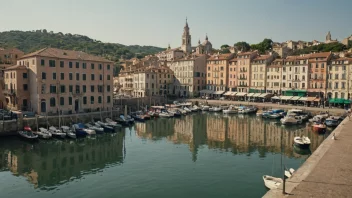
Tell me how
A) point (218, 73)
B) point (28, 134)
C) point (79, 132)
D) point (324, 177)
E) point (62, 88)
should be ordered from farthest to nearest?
1. point (218, 73)
2. point (62, 88)
3. point (79, 132)
4. point (28, 134)
5. point (324, 177)

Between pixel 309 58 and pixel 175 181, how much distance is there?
2211 inches

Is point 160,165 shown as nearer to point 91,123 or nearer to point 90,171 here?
point 90,171

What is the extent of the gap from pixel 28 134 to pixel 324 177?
34452 mm

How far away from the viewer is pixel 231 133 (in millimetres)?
45750

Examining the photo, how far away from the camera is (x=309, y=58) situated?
227 ft

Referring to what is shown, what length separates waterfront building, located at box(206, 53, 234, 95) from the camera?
85062mm

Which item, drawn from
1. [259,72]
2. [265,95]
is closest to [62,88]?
[265,95]

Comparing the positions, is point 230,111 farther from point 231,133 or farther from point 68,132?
point 68,132

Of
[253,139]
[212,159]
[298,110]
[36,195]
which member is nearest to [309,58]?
[298,110]

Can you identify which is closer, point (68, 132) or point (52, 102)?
point (68, 132)

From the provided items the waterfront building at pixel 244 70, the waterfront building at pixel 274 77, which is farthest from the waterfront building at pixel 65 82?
the waterfront building at pixel 274 77

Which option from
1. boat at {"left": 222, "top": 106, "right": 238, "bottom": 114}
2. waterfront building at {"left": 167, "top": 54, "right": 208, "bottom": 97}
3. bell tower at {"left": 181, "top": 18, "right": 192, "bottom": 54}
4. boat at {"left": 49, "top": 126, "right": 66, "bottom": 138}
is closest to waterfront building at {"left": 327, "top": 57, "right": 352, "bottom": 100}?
boat at {"left": 222, "top": 106, "right": 238, "bottom": 114}

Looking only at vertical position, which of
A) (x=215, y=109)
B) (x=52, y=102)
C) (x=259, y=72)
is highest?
(x=259, y=72)

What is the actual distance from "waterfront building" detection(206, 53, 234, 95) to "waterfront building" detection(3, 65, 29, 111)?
166 feet
